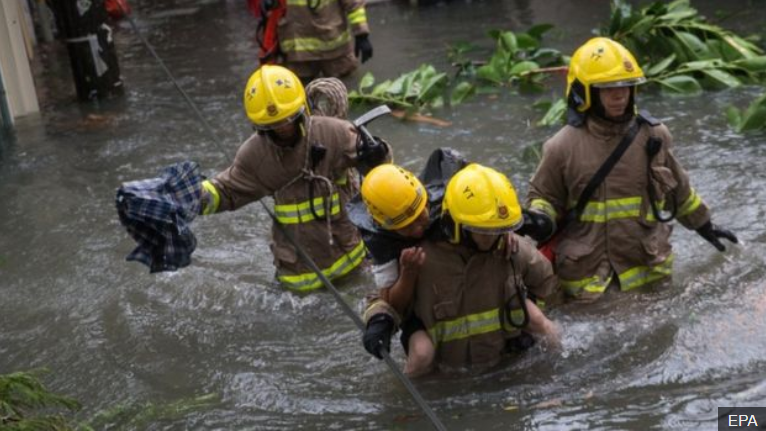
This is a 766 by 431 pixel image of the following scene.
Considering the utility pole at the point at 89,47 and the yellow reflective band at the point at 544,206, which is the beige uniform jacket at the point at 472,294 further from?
the utility pole at the point at 89,47

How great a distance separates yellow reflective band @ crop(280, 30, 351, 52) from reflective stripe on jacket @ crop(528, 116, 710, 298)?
4.93m

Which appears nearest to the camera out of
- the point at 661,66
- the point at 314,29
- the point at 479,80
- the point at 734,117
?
the point at 734,117

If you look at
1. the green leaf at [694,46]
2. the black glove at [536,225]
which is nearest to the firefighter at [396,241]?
the black glove at [536,225]

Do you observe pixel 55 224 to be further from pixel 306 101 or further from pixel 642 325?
pixel 642 325

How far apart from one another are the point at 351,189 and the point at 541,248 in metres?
1.41

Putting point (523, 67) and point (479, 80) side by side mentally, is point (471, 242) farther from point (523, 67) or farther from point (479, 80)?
point (479, 80)

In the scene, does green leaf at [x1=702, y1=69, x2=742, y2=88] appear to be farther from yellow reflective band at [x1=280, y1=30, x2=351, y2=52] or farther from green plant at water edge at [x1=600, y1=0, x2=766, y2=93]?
yellow reflective band at [x1=280, y1=30, x2=351, y2=52]

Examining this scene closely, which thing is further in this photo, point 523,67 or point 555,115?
point 523,67

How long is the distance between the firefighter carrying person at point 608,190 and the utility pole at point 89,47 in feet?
24.7

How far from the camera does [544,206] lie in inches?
232

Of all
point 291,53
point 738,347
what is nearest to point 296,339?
point 738,347

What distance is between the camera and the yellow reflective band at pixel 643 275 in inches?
236

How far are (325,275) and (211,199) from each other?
0.87 m

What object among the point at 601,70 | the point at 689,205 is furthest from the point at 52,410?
the point at 689,205
